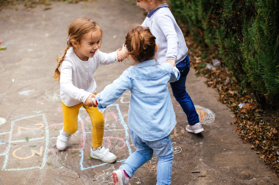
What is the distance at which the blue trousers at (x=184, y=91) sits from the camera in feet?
9.47

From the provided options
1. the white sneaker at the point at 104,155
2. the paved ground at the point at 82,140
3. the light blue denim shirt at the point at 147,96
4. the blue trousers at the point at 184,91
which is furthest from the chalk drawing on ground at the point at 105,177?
the blue trousers at the point at 184,91

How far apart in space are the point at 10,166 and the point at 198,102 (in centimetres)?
242

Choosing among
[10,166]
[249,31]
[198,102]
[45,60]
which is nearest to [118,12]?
[45,60]

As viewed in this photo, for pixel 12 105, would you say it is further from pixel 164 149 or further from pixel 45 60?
pixel 164 149

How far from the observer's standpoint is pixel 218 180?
99.2 inches

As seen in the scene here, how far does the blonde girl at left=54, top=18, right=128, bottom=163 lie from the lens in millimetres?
2289

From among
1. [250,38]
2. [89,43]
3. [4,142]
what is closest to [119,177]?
[89,43]

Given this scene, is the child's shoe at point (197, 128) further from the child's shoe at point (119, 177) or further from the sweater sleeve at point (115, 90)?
the sweater sleeve at point (115, 90)

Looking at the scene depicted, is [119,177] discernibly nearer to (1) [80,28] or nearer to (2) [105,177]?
(2) [105,177]

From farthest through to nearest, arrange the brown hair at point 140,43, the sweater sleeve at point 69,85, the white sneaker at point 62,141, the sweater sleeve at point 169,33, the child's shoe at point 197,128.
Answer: the child's shoe at point 197,128 < the white sneaker at point 62,141 < the sweater sleeve at point 169,33 < the sweater sleeve at point 69,85 < the brown hair at point 140,43

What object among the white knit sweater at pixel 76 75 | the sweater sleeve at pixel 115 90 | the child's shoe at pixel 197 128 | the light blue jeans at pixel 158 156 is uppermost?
the sweater sleeve at pixel 115 90

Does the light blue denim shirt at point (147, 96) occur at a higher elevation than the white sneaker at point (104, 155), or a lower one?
higher

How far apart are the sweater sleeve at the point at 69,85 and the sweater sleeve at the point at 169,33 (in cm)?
86

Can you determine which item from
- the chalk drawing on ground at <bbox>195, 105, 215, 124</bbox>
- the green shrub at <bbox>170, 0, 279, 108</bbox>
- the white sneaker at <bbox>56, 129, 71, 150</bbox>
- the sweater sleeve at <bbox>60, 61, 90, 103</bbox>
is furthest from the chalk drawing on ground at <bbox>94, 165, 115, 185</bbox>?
the green shrub at <bbox>170, 0, 279, 108</bbox>
